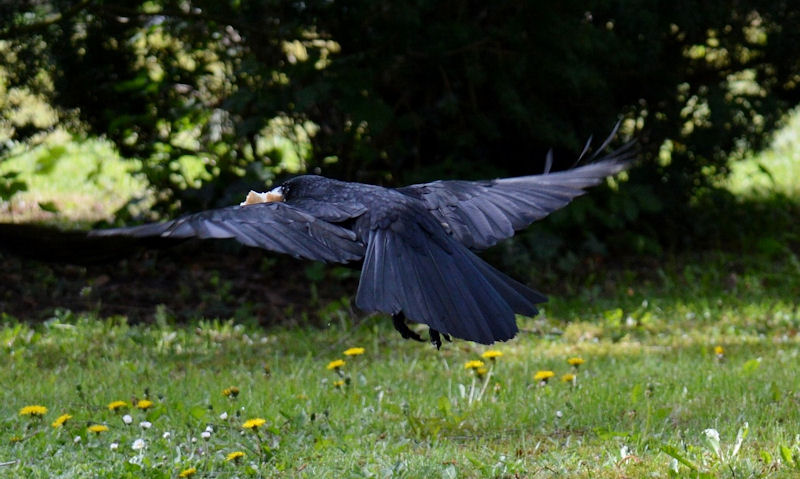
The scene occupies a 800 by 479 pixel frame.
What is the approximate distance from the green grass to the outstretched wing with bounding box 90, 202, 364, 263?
2.47 ft

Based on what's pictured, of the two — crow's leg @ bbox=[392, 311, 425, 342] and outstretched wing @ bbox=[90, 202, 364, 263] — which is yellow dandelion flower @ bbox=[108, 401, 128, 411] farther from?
crow's leg @ bbox=[392, 311, 425, 342]

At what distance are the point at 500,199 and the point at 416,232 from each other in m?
0.66

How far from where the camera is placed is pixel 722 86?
814cm

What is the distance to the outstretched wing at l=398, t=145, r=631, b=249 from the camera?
173 inches

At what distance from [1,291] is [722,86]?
5.40 meters

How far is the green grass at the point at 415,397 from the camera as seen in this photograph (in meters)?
3.80

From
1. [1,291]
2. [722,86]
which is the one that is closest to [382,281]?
[1,291]

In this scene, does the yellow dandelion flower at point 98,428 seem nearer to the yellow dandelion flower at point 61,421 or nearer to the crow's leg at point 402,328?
the yellow dandelion flower at point 61,421

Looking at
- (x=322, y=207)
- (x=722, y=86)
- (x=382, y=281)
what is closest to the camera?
(x=382, y=281)

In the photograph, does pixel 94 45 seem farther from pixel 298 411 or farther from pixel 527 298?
pixel 527 298

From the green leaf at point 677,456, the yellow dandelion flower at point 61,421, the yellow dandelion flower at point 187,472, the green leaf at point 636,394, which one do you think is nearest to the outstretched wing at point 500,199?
the green leaf at point 636,394

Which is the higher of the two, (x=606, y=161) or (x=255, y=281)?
(x=606, y=161)

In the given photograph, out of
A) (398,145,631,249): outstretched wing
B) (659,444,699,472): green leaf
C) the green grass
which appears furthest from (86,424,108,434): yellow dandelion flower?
(659,444,699,472): green leaf

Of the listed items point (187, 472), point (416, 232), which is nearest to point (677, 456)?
point (416, 232)
